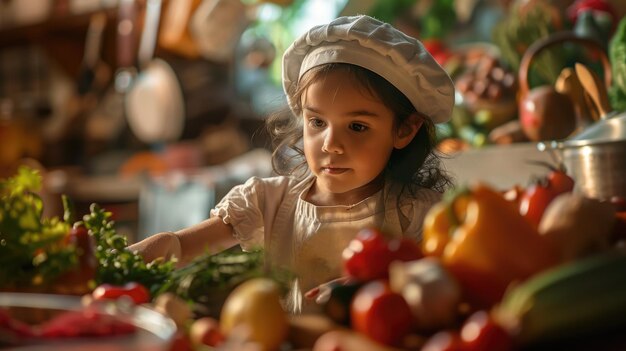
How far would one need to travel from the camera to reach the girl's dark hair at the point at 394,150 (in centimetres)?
132

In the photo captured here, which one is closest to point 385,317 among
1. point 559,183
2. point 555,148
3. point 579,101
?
point 559,183

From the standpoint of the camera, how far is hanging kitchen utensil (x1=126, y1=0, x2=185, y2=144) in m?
4.09

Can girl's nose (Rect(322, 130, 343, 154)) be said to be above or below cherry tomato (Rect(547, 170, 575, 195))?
above

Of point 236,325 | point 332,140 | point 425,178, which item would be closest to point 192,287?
point 236,325

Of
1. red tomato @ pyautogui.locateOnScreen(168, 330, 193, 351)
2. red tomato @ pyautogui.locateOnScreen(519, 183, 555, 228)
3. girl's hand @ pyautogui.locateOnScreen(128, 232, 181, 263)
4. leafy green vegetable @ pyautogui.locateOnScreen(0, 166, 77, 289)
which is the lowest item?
girl's hand @ pyautogui.locateOnScreen(128, 232, 181, 263)

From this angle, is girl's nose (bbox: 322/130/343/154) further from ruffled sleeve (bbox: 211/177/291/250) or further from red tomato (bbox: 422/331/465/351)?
red tomato (bbox: 422/331/465/351)

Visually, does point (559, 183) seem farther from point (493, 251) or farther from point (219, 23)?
point (219, 23)

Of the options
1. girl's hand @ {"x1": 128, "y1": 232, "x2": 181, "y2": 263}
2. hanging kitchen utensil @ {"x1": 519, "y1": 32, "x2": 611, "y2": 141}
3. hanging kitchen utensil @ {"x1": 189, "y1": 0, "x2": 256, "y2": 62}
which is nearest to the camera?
girl's hand @ {"x1": 128, "y1": 232, "x2": 181, "y2": 263}

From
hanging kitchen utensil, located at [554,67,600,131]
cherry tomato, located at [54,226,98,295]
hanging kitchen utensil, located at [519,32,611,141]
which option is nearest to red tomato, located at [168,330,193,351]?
cherry tomato, located at [54,226,98,295]

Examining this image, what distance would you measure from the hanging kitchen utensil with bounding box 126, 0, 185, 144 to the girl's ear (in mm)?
2838

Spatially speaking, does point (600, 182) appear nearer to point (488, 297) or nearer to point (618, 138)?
point (618, 138)

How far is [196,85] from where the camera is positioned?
441 centimetres

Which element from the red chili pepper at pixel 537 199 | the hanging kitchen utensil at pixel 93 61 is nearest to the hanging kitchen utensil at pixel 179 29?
the hanging kitchen utensil at pixel 93 61

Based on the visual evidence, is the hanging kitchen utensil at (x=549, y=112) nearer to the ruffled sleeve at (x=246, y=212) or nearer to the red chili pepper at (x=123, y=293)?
the ruffled sleeve at (x=246, y=212)
